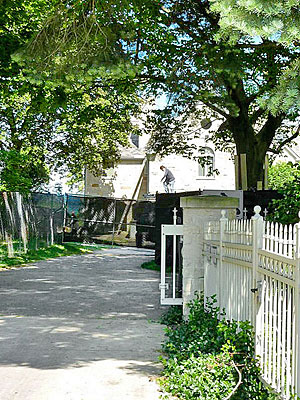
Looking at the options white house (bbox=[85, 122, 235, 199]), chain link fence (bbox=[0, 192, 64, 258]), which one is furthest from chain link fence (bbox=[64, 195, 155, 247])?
white house (bbox=[85, 122, 235, 199])

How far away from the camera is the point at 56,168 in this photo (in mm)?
36406

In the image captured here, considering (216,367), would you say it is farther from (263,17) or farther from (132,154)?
(132,154)

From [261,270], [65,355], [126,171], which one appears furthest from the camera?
[126,171]

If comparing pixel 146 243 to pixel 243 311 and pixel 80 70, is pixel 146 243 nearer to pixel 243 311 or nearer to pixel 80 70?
pixel 80 70

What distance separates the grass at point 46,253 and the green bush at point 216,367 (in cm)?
1203

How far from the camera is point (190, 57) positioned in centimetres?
1548

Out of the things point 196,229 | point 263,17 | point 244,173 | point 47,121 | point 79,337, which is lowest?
point 79,337

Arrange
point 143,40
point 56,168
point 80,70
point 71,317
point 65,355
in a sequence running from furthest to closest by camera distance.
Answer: point 56,168, point 143,40, point 80,70, point 71,317, point 65,355

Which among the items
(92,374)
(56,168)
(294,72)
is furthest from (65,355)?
(56,168)

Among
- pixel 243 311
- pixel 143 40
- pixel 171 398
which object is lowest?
pixel 171 398

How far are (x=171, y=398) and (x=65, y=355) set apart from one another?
198 centimetres

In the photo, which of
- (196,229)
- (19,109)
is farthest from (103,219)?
(196,229)

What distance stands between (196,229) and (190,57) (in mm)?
7366

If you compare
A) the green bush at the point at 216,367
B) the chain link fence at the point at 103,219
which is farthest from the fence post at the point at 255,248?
the chain link fence at the point at 103,219
